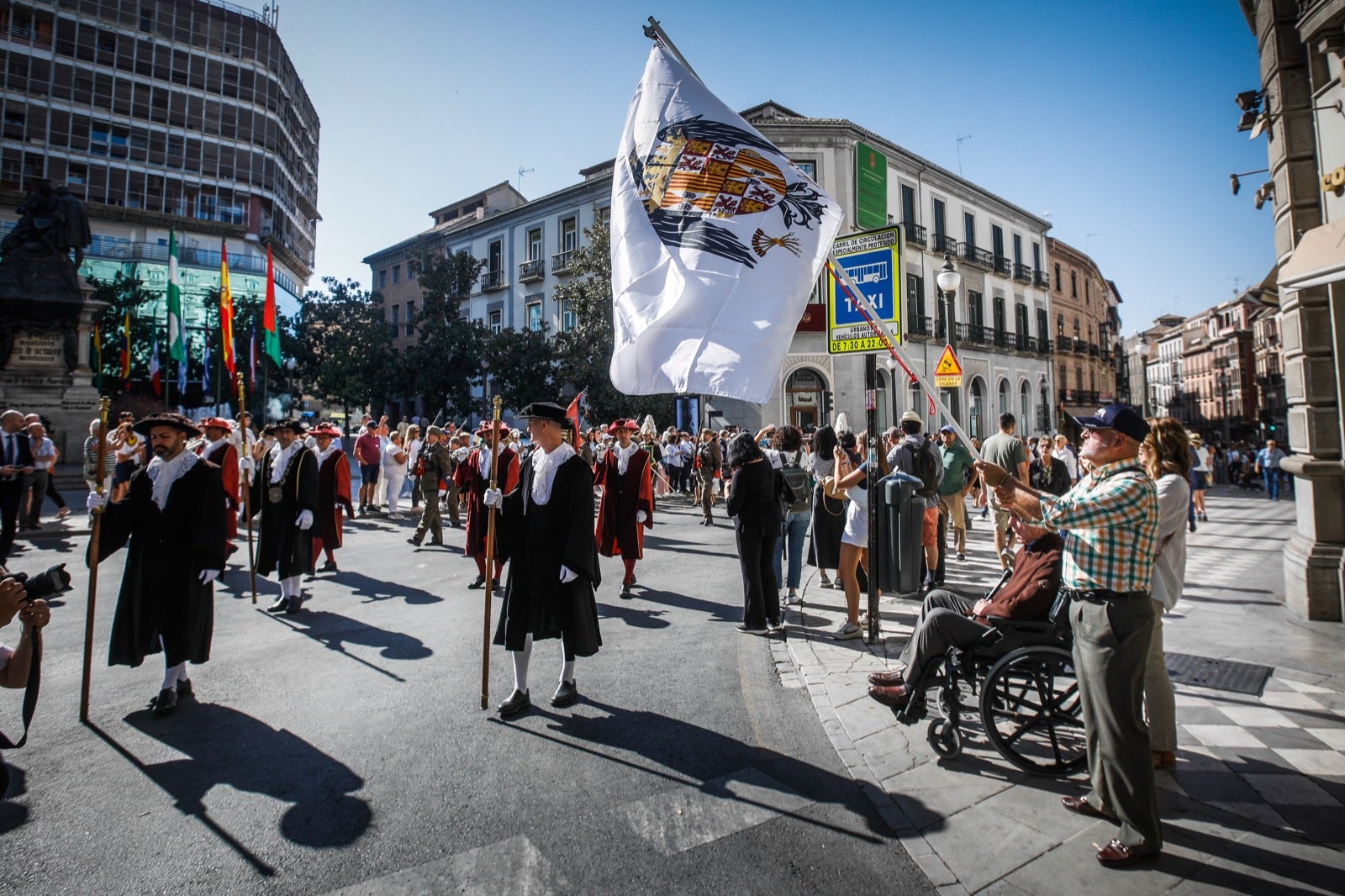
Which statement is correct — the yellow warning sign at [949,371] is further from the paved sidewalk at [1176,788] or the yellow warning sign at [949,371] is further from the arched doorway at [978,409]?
the arched doorway at [978,409]

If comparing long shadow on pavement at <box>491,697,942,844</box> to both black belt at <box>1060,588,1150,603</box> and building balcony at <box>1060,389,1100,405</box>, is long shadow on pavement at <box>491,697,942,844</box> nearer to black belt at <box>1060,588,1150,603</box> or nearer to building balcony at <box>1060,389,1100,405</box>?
black belt at <box>1060,588,1150,603</box>

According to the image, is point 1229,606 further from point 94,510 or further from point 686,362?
point 94,510

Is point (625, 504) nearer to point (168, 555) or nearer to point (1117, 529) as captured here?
point (168, 555)

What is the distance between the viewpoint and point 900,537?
5.22m

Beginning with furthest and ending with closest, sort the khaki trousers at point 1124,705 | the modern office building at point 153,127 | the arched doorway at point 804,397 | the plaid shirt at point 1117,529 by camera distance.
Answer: the modern office building at point 153,127 → the arched doorway at point 804,397 → the plaid shirt at point 1117,529 → the khaki trousers at point 1124,705

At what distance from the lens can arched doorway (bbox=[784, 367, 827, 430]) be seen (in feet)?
91.4

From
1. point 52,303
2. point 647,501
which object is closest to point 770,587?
point 647,501

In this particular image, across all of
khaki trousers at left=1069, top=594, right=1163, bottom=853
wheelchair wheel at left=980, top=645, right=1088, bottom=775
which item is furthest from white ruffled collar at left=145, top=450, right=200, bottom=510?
khaki trousers at left=1069, top=594, right=1163, bottom=853

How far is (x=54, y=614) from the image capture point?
6.81 metres

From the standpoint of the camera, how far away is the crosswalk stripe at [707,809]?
3047 millimetres

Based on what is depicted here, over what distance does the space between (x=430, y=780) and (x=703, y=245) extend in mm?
3617

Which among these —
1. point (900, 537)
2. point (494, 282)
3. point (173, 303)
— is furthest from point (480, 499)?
point (494, 282)

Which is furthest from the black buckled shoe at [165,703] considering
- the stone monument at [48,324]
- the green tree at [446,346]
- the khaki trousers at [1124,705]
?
the green tree at [446,346]

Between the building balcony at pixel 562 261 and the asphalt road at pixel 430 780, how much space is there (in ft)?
101
